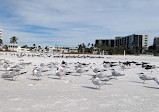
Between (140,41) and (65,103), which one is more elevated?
(140,41)

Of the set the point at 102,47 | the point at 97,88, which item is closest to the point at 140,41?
the point at 102,47

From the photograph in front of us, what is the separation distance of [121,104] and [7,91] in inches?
284

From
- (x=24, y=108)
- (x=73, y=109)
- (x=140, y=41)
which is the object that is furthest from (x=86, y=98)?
(x=140, y=41)

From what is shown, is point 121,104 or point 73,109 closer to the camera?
point 73,109

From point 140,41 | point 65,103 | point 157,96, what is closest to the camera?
point 65,103

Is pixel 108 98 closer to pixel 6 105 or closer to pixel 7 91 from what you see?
pixel 6 105

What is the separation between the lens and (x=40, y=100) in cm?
980

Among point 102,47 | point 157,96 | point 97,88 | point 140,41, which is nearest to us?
point 157,96

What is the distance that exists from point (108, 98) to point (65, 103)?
2648 millimetres

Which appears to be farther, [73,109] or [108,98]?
[108,98]

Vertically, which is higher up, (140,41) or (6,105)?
(140,41)

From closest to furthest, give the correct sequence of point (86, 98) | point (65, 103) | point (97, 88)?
point (65, 103) → point (86, 98) → point (97, 88)

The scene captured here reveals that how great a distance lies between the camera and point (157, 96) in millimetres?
11031

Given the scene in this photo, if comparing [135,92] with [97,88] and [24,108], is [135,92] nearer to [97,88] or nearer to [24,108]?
[97,88]
